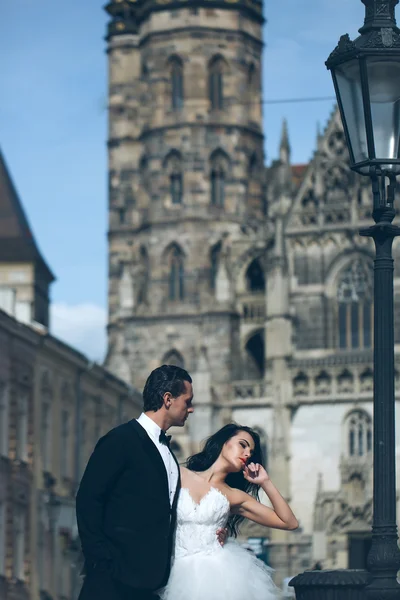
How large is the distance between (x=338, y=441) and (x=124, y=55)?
750 inches

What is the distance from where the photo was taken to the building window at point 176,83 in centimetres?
7538

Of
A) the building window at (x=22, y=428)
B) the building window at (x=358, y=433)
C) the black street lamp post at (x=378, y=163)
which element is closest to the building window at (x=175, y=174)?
the building window at (x=358, y=433)

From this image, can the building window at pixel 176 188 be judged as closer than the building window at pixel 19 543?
No

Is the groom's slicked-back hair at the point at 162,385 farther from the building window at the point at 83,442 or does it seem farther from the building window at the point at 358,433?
the building window at the point at 358,433

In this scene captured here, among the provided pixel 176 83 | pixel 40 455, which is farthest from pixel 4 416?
pixel 176 83

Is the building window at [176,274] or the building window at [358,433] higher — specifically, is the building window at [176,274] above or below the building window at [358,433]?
above

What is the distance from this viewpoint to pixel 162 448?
9648 millimetres

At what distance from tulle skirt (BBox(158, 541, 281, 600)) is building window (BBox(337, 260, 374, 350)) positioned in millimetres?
61566

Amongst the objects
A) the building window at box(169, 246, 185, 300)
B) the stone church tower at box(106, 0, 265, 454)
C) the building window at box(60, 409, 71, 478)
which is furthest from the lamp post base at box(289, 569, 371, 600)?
the building window at box(169, 246, 185, 300)

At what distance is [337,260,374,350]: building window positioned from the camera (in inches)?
2817

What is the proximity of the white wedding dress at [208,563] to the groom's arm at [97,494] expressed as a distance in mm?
579

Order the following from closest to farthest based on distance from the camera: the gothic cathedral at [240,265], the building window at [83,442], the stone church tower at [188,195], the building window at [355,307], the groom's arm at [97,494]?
the groom's arm at [97,494] → the building window at [83,442] → the gothic cathedral at [240,265] → the building window at [355,307] → the stone church tower at [188,195]

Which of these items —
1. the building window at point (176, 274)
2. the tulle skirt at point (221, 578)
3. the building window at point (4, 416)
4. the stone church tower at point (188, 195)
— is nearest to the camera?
the tulle skirt at point (221, 578)

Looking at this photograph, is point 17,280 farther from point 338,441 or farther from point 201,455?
point 201,455
